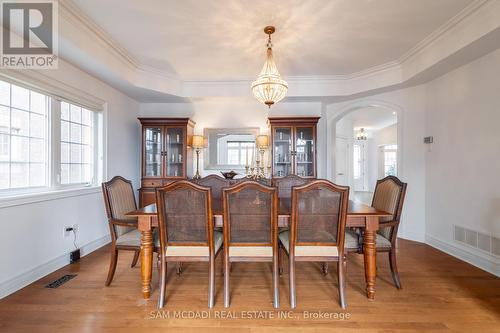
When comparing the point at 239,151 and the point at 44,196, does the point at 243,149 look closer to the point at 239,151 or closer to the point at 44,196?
the point at 239,151

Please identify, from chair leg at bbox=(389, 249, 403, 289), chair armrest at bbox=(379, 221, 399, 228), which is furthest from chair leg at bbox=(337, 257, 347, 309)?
chair leg at bbox=(389, 249, 403, 289)

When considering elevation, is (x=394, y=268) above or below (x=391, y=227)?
below

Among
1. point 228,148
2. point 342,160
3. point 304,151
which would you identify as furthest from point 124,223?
point 342,160

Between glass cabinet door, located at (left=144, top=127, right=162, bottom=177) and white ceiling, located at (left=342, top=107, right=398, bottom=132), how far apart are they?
15.4 feet

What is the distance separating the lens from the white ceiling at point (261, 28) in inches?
88.4

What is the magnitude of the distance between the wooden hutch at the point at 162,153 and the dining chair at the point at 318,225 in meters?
2.67

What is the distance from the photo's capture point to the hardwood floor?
176 centimetres

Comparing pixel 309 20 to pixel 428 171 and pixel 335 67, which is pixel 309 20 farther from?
pixel 428 171

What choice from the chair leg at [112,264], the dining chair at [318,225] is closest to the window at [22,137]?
the chair leg at [112,264]

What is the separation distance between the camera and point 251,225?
6.41 ft

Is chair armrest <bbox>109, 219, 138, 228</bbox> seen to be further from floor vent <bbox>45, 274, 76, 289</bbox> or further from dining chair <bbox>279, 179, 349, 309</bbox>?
dining chair <bbox>279, 179, 349, 309</bbox>

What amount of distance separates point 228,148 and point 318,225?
9.52 feet

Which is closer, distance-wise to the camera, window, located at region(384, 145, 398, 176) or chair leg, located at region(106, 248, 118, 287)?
chair leg, located at region(106, 248, 118, 287)

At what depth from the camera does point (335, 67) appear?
3641 mm
